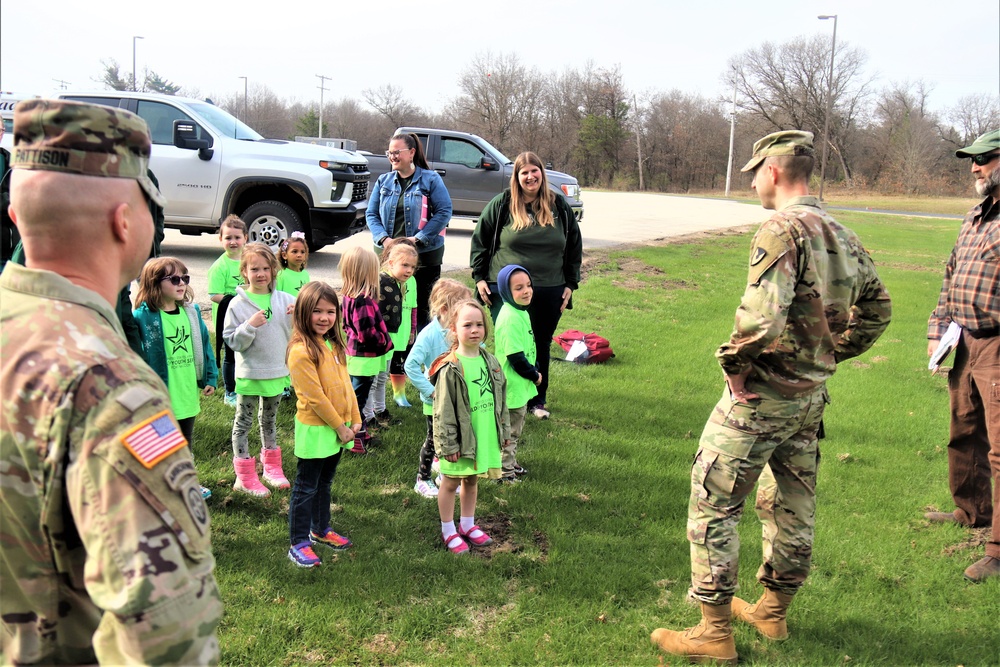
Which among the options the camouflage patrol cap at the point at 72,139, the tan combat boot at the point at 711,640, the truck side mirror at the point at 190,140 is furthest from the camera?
the truck side mirror at the point at 190,140

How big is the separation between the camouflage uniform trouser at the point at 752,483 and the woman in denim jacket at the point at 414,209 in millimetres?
3872

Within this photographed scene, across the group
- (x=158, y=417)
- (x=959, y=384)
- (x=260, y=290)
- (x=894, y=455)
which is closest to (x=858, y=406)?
(x=894, y=455)

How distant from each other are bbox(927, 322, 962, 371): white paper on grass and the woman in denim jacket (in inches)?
155

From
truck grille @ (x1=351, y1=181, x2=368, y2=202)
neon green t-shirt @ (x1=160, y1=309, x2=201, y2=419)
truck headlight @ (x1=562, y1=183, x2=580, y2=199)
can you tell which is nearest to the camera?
neon green t-shirt @ (x1=160, y1=309, x2=201, y2=419)

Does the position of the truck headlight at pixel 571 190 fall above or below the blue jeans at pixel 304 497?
above

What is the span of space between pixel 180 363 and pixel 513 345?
211 centimetres

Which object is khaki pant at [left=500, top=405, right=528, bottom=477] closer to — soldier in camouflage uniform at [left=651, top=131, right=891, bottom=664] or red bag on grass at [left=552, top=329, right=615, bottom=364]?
soldier in camouflage uniform at [left=651, top=131, right=891, bottom=664]

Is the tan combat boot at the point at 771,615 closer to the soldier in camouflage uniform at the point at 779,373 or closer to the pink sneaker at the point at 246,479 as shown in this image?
the soldier in camouflage uniform at the point at 779,373

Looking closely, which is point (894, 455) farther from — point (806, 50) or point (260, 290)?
point (806, 50)

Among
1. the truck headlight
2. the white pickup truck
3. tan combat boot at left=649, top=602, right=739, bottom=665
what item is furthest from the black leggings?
the truck headlight

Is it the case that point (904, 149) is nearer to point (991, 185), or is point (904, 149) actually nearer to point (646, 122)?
point (646, 122)

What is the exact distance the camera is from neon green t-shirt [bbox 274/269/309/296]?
5910 mm

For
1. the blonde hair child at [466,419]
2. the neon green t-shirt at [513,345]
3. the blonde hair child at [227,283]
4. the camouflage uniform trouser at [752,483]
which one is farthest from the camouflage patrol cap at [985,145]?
the blonde hair child at [227,283]

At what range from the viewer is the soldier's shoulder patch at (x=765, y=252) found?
119 inches
